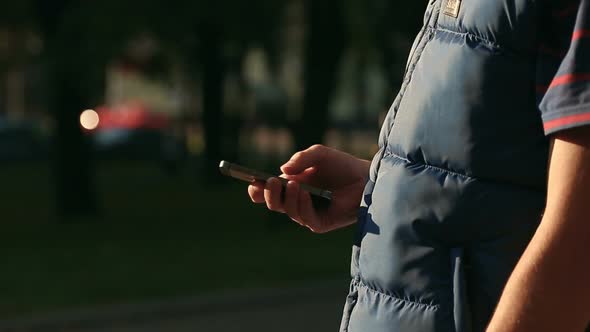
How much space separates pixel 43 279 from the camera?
9742 millimetres

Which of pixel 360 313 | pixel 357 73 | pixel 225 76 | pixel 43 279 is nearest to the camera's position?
pixel 360 313

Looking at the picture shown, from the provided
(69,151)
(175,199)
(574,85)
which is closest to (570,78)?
(574,85)

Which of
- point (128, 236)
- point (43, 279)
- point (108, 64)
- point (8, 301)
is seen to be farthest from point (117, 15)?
point (8, 301)

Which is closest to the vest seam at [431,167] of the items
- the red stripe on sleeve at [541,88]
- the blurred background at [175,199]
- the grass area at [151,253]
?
the red stripe on sleeve at [541,88]

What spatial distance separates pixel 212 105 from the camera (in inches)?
821

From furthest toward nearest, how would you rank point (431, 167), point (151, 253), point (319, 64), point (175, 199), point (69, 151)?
point (175, 199), point (69, 151), point (319, 64), point (151, 253), point (431, 167)

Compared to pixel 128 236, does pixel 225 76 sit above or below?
above

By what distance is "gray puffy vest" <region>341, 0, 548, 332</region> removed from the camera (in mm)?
1647

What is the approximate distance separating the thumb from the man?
1.14ft

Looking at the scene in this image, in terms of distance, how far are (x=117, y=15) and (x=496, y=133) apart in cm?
1107

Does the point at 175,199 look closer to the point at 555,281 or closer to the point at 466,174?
the point at 466,174

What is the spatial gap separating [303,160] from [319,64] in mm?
11766

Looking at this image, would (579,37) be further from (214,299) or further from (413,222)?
(214,299)

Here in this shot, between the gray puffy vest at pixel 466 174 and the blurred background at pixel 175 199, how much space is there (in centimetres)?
625
